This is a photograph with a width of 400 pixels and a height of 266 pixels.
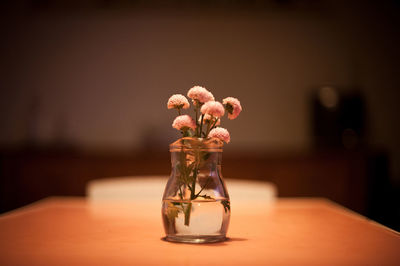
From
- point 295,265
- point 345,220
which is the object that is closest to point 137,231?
point 295,265

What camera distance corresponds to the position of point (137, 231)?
110cm

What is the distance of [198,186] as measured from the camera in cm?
92

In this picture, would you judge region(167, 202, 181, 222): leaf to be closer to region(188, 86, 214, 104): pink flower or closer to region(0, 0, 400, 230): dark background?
region(188, 86, 214, 104): pink flower

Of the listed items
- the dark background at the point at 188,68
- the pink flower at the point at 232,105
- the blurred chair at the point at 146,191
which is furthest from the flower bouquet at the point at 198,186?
the dark background at the point at 188,68

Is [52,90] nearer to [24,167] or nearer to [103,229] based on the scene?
[24,167]

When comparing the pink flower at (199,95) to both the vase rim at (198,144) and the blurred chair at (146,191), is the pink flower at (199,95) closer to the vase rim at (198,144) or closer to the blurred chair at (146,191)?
the vase rim at (198,144)

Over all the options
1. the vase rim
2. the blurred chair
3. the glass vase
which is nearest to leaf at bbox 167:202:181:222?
the glass vase

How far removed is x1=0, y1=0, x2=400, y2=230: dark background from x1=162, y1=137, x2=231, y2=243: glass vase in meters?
2.82

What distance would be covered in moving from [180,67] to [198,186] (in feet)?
9.83

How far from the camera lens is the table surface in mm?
783

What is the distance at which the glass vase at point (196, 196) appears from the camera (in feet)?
2.97

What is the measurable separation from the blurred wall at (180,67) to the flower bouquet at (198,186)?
2.87 meters

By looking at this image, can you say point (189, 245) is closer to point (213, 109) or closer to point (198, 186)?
point (198, 186)

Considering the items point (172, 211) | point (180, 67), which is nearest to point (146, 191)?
point (172, 211)
